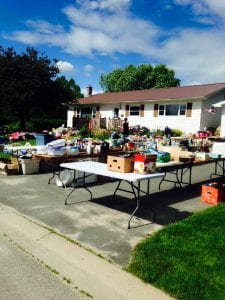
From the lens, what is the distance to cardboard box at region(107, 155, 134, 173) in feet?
20.2

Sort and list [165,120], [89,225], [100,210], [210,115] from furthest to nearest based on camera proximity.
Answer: [165,120]
[210,115]
[100,210]
[89,225]

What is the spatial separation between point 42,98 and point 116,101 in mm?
7467

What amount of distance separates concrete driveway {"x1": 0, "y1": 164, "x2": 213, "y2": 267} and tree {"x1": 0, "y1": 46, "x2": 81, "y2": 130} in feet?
61.5

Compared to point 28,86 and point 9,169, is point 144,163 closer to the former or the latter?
point 9,169

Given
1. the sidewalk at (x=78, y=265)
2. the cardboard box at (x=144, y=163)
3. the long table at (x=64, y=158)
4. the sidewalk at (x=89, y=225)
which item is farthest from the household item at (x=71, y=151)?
the sidewalk at (x=78, y=265)

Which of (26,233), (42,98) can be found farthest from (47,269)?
(42,98)

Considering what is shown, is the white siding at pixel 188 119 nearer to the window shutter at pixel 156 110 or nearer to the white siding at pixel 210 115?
the white siding at pixel 210 115

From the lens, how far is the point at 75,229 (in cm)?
564

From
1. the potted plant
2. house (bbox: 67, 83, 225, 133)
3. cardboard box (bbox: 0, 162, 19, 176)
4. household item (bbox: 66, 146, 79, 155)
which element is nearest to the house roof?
house (bbox: 67, 83, 225, 133)

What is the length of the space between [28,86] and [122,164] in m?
23.5

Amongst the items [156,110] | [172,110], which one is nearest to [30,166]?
[172,110]

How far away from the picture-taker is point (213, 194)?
7.71 metres

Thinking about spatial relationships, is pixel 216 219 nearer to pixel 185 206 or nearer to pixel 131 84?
pixel 185 206

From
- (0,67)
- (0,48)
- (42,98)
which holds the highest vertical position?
(0,48)
